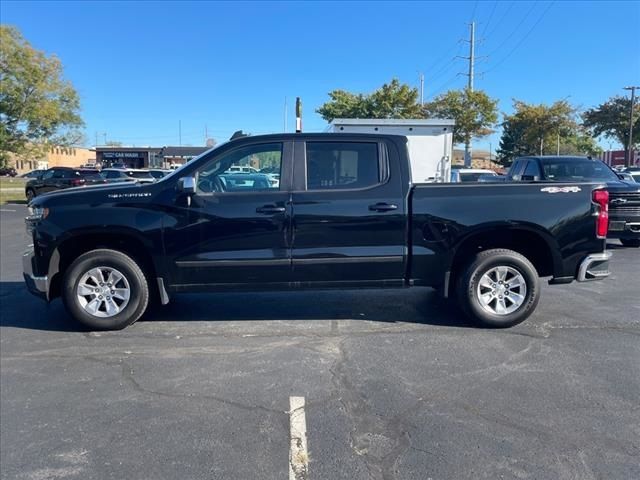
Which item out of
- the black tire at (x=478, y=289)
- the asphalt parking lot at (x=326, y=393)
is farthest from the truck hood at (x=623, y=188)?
the black tire at (x=478, y=289)

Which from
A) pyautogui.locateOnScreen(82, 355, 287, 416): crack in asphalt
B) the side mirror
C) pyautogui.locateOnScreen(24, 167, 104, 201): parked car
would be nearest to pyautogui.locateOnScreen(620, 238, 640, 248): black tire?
the side mirror

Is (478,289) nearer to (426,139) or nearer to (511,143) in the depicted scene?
(426,139)

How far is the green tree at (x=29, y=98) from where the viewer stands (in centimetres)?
3041

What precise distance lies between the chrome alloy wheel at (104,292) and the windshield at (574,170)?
8.71 meters

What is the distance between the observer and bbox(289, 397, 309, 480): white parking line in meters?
2.96

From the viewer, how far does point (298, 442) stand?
10.7 feet

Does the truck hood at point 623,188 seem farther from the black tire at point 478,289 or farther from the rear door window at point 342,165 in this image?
the rear door window at point 342,165

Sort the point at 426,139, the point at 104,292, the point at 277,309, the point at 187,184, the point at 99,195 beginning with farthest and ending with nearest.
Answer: the point at 426,139 < the point at 277,309 < the point at 104,292 < the point at 99,195 < the point at 187,184

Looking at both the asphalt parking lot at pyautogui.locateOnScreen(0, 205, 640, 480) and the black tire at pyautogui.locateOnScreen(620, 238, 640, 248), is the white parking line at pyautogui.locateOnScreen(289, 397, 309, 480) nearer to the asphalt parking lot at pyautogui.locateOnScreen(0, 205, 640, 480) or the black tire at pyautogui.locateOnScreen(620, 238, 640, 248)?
the asphalt parking lot at pyautogui.locateOnScreen(0, 205, 640, 480)

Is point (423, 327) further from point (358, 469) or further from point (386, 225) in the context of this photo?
point (358, 469)

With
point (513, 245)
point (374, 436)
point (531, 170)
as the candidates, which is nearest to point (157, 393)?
point (374, 436)

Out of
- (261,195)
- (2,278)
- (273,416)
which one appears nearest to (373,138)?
(261,195)

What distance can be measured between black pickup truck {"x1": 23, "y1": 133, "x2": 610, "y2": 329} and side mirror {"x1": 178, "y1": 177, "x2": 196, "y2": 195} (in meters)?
0.03

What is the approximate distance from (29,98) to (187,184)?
31419mm
